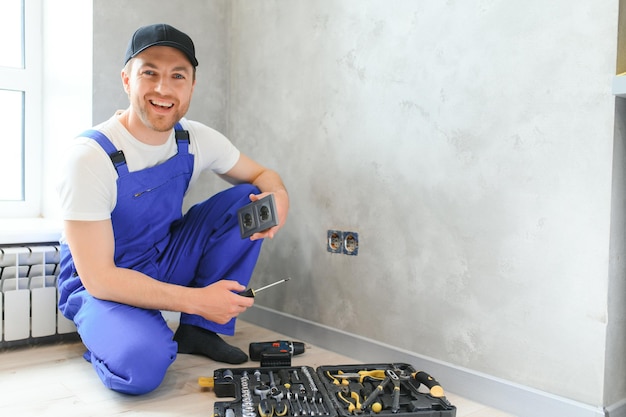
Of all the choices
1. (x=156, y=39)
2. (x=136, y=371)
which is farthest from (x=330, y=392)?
(x=156, y=39)

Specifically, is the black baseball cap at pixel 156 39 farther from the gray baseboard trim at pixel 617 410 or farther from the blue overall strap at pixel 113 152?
the gray baseboard trim at pixel 617 410

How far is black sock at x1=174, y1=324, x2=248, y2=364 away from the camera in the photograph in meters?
1.93

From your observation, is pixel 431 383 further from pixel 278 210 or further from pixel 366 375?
pixel 278 210

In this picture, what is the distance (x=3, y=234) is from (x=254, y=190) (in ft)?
2.93

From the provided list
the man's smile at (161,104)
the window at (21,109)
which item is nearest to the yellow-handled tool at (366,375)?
the man's smile at (161,104)

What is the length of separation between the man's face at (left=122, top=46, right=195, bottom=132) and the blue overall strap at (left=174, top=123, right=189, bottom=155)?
0.42 ft

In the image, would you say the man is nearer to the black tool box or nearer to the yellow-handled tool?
the black tool box

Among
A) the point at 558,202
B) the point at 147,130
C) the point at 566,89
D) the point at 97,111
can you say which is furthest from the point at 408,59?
the point at 97,111

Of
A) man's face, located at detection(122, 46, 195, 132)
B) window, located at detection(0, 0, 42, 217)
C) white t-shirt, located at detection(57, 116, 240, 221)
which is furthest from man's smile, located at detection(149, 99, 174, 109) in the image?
window, located at detection(0, 0, 42, 217)

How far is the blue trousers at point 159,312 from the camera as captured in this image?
1572 millimetres

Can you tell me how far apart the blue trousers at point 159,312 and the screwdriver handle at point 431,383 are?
0.67 meters

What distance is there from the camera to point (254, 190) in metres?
2.00

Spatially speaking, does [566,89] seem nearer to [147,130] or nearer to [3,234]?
[147,130]

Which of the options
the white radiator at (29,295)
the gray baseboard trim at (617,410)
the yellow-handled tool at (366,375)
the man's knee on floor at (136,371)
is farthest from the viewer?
the white radiator at (29,295)
